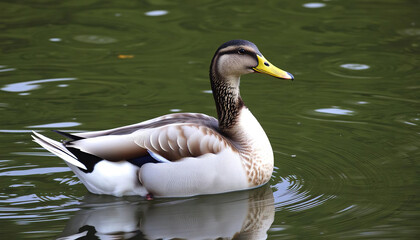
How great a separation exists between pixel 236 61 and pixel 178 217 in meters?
1.88

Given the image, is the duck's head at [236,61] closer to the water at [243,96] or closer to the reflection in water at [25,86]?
the water at [243,96]

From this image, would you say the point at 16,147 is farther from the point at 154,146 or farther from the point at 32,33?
the point at 32,33

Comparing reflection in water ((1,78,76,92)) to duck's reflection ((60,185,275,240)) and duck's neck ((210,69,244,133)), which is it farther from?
duck's neck ((210,69,244,133))

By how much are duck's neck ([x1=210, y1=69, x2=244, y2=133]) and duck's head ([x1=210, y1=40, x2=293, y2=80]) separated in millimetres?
35

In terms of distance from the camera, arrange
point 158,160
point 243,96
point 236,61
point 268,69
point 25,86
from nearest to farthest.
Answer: point 158,160, point 236,61, point 268,69, point 243,96, point 25,86

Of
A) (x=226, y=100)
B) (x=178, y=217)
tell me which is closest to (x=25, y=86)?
(x=226, y=100)

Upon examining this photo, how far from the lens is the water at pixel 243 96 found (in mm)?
7891

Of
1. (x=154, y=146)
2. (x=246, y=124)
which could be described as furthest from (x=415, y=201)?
(x=154, y=146)

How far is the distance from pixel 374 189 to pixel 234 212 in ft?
4.92

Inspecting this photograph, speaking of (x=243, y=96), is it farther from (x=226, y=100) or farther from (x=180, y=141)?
(x=180, y=141)

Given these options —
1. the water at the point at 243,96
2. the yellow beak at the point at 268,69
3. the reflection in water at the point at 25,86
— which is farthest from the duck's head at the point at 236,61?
the reflection in water at the point at 25,86

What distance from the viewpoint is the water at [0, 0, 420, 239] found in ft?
25.9

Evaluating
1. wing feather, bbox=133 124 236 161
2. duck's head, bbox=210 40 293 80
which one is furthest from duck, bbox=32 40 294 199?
duck's head, bbox=210 40 293 80

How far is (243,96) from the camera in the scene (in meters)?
11.5
